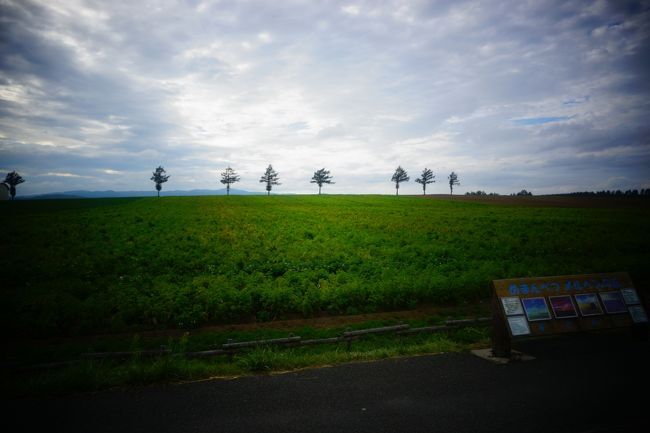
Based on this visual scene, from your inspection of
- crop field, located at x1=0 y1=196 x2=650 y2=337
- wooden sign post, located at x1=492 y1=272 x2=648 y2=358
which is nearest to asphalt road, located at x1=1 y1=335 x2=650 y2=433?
wooden sign post, located at x1=492 y1=272 x2=648 y2=358

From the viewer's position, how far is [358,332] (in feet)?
35.1

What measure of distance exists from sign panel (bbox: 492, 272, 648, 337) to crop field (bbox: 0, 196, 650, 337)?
6.71m

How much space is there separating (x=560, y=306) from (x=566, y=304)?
0.25 metres

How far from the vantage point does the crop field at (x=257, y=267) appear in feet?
46.8

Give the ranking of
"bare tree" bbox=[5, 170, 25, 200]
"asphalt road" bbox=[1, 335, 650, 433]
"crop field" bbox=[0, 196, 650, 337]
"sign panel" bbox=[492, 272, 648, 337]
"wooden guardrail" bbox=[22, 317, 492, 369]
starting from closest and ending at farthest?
1. "asphalt road" bbox=[1, 335, 650, 433]
2. "wooden guardrail" bbox=[22, 317, 492, 369]
3. "sign panel" bbox=[492, 272, 648, 337]
4. "crop field" bbox=[0, 196, 650, 337]
5. "bare tree" bbox=[5, 170, 25, 200]

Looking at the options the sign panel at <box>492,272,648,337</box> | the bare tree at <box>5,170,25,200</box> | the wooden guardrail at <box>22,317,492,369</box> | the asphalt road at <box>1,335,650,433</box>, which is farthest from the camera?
the bare tree at <box>5,170,25,200</box>

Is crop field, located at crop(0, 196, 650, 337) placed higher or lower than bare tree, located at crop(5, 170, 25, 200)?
lower

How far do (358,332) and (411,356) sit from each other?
195 cm

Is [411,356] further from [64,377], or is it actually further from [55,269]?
[55,269]

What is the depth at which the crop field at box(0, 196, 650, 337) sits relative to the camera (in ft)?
46.8

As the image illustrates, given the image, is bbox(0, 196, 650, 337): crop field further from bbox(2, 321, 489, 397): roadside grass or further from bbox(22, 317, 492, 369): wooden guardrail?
bbox(22, 317, 492, 369): wooden guardrail

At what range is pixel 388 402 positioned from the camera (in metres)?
7.05

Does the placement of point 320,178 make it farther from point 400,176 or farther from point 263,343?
point 263,343

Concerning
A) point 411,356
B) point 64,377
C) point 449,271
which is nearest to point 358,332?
point 411,356
